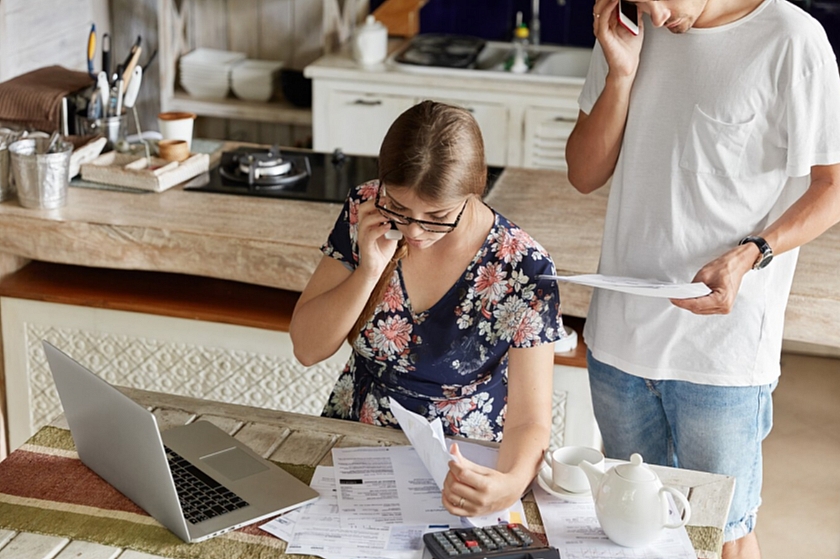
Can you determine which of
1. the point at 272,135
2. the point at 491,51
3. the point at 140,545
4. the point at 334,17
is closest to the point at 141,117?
the point at 272,135

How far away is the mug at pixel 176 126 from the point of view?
3.04 meters

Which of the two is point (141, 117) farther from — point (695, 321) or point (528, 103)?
point (695, 321)

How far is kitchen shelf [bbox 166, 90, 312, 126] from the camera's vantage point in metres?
4.41

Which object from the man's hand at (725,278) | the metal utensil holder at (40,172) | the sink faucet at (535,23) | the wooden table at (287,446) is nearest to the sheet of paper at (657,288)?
the man's hand at (725,278)

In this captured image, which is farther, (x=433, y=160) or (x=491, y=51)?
(x=491, y=51)

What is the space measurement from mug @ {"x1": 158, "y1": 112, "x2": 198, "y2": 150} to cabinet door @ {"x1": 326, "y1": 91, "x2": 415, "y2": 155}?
3.87 feet

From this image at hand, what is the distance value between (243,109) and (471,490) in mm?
3244

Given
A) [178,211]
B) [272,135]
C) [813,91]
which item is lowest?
[272,135]

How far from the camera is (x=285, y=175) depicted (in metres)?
2.94

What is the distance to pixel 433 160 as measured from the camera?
1579 millimetres

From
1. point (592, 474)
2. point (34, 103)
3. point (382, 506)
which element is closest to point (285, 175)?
point (34, 103)

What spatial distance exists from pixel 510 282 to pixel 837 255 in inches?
43.6

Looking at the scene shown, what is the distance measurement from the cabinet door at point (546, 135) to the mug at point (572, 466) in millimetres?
2577

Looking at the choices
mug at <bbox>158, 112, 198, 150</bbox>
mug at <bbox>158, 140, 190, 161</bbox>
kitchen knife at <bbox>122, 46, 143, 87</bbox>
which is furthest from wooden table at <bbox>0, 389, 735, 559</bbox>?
kitchen knife at <bbox>122, 46, 143, 87</bbox>
